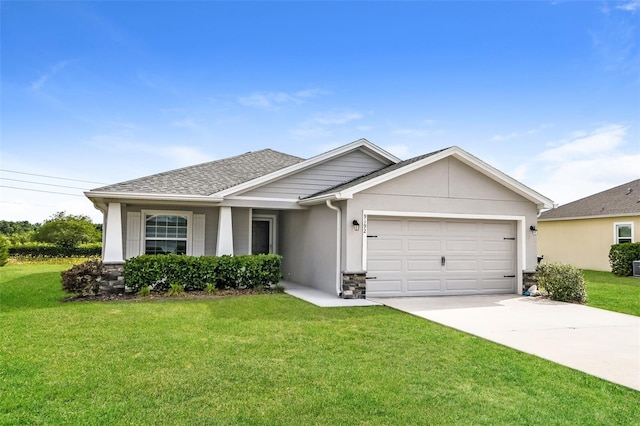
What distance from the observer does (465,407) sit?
4.14 metres

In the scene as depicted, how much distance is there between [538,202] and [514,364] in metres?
8.40

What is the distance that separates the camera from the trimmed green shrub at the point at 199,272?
37.0 ft

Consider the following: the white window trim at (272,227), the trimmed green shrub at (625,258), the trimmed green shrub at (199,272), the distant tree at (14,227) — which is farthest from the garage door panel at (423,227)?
the distant tree at (14,227)

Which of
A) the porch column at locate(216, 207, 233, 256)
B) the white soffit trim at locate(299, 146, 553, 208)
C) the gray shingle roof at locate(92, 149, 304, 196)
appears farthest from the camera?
the porch column at locate(216, 207, 233, 256)

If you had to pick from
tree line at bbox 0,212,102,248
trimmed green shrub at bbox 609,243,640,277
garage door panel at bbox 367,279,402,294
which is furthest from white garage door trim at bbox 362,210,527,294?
tree line at bbox 0,212,102,248

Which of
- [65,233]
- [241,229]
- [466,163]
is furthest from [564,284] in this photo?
[65,233]

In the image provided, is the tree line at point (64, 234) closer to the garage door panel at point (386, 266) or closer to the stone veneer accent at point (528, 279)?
the garage door panel at point (386, 266)

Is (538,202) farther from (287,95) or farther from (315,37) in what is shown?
(287,95)

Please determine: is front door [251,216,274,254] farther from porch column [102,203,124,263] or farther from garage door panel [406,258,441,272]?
garage door panel [406,258,441,272]

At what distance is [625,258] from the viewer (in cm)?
1842

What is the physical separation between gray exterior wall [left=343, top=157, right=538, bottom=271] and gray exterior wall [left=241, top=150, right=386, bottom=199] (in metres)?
2.93

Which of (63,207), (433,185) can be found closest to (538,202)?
(433,185)

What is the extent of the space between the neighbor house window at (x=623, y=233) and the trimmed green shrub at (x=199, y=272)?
17291 mm

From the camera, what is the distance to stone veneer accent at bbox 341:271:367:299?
10773mm
